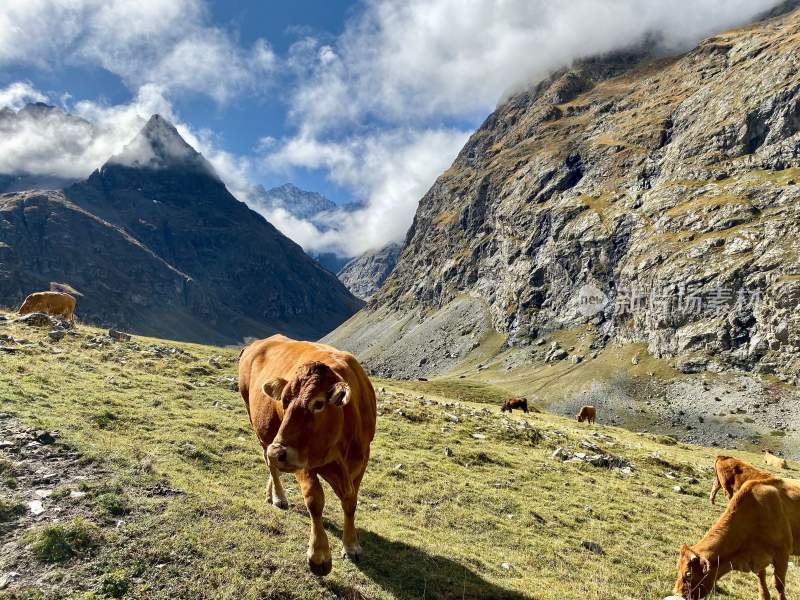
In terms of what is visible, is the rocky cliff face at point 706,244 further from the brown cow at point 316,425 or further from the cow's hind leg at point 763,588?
the brown cow at point 316,425

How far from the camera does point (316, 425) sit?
7.05 m

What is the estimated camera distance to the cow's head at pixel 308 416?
6641 millimetres

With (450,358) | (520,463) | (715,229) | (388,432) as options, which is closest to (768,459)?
(520,463)

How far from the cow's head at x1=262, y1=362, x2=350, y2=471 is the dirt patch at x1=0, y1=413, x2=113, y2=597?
12.2ft

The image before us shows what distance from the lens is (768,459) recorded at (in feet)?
132

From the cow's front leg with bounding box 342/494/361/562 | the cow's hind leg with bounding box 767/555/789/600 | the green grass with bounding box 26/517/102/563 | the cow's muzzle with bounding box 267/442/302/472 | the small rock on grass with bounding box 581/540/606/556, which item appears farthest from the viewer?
the small rock on grass with bounding box 581/540/606/556

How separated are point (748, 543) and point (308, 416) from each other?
10013mm

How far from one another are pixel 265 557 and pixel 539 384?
463ft

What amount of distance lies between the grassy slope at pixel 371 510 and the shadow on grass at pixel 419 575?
4cm

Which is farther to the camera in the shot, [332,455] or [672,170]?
[672,170]

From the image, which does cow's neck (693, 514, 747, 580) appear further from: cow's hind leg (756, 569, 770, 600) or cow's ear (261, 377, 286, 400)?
cow's ear (261, 377, 286, 400)

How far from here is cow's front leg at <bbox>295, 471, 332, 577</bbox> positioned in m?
7.65

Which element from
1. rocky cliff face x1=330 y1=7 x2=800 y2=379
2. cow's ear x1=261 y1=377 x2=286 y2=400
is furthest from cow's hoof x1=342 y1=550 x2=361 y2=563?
rocky cliff face x1=330 y1=7 x2=800 y2=379

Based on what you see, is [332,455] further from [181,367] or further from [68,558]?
[181,367]
